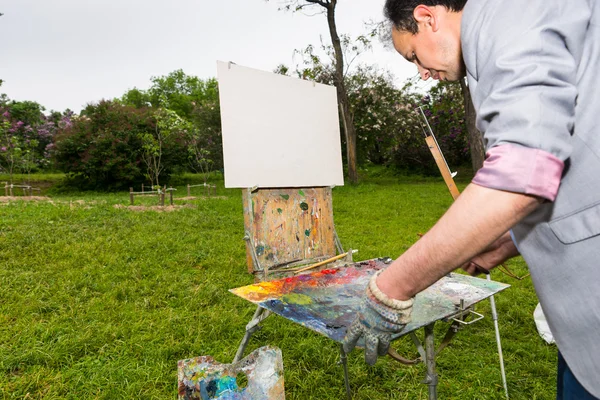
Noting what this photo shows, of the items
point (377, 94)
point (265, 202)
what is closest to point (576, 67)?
point (265, 202)

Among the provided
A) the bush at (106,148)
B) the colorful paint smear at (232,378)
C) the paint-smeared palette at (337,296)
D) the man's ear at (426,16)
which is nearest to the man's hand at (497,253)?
the paint-smeared palette at (337,296)

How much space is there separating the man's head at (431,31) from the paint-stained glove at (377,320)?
18.5 inches

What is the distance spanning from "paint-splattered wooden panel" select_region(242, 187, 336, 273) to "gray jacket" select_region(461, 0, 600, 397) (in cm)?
204

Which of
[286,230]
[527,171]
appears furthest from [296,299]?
[527,171]

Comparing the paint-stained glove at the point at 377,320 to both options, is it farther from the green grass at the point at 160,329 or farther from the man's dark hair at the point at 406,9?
the green grass at the point at 160,329

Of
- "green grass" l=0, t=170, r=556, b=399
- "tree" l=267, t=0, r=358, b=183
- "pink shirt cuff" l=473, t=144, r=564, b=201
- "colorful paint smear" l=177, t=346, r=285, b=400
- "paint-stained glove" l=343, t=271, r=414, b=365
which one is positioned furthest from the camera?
"tree" l=267, t=0, r=358, b=183

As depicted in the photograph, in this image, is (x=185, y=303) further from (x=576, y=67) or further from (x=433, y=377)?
(x=576, y=67)

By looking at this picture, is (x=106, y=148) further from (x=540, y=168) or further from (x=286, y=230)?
(x=540, y=168)

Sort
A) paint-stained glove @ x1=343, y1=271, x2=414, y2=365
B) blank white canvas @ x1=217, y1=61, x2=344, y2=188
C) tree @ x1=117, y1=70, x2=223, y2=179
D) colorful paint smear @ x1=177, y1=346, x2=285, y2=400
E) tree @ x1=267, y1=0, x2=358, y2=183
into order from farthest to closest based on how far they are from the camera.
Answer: tree @ x1=117, y1=70, x2=223, y2=179, tree @ x1=267, y1=0, x2=358, y2=183, blank white canvas @ x1=217, y1=61, x2=344, y2=188, colorful paint smear @ x1=177, y1=346, x2=285, y2=400, paint-stained glove @ x1=343, y1=271, x2=414, y2=365

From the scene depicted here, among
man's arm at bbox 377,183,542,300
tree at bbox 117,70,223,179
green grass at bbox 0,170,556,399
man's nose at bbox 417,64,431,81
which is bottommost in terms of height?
green grass at bbox 0,170,556,399

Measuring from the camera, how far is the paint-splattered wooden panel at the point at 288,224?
2762 mm

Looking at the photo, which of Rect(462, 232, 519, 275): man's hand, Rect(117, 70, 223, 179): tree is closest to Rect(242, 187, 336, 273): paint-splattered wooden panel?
Rect(462, 232, 519, 275): man's hand

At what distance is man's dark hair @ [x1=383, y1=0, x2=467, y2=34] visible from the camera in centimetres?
86

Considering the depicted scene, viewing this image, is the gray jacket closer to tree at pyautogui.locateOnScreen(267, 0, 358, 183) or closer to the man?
the man
